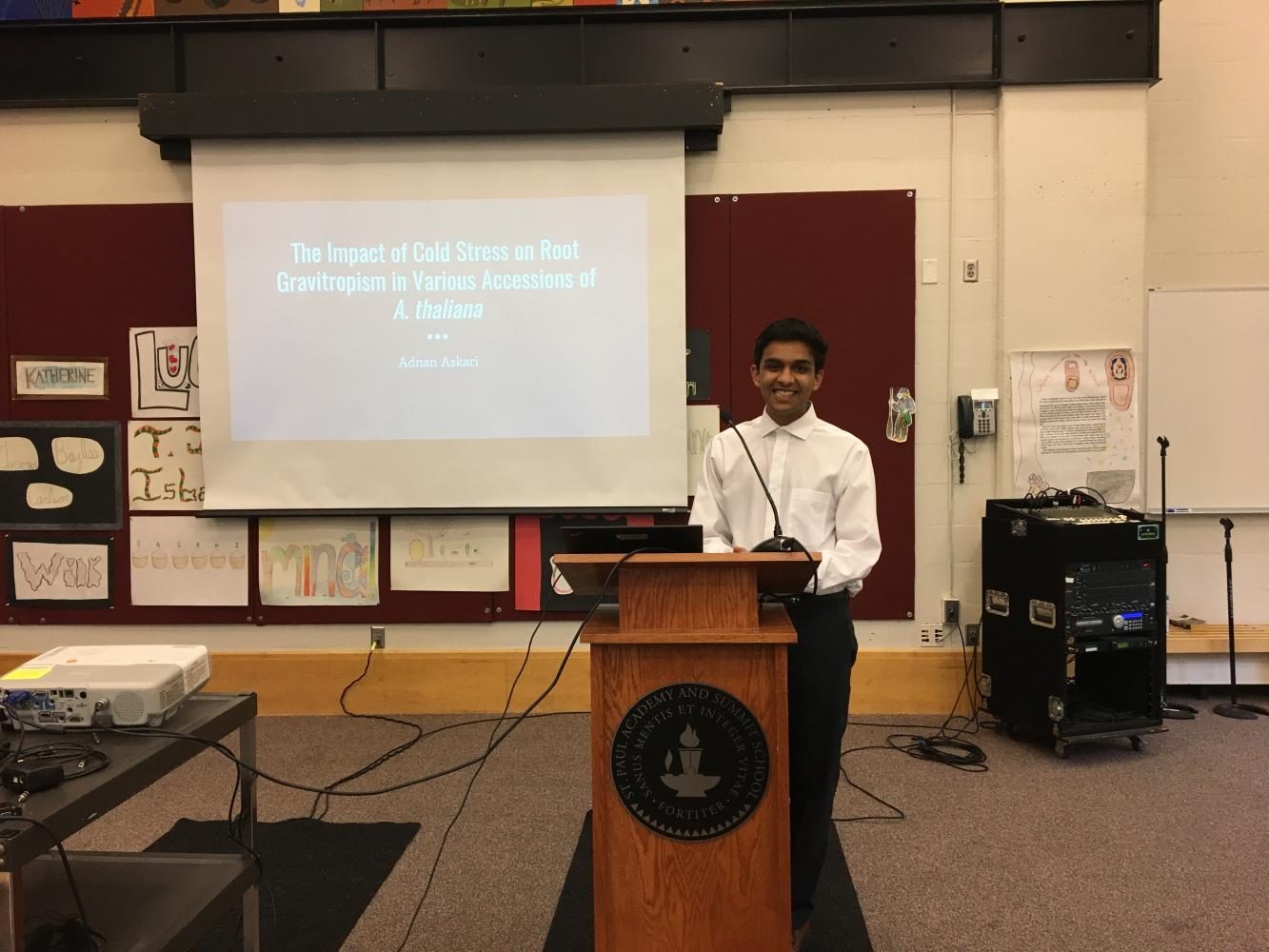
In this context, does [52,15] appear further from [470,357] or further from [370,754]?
[370,754]

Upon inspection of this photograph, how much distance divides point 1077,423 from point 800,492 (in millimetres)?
2324

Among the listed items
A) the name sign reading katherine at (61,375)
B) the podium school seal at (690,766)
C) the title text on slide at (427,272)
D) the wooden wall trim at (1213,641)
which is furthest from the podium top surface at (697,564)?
the name sign reading katherine at (61,375)

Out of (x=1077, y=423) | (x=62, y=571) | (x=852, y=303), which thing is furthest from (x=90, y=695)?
(x=1077, y=423)

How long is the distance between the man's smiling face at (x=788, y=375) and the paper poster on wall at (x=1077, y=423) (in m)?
2.11

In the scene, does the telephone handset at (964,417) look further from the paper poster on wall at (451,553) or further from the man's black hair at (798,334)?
the paper poster on wall at (451,553)

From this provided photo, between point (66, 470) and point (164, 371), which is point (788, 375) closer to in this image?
point (164, 371)

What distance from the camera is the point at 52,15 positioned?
3.77 m

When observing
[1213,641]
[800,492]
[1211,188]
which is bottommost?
[1213,641]

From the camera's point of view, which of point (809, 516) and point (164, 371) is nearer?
point (809, 516)

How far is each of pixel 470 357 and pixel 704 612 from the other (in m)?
2.43

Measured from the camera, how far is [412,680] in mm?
3838

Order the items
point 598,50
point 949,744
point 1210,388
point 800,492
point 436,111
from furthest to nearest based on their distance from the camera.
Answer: point 1210,388, point 598,50, point 436,111, point 949,744, point 800,492

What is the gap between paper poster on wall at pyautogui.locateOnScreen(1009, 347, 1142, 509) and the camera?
366cm

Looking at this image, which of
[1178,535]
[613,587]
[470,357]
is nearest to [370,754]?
[470,357]
